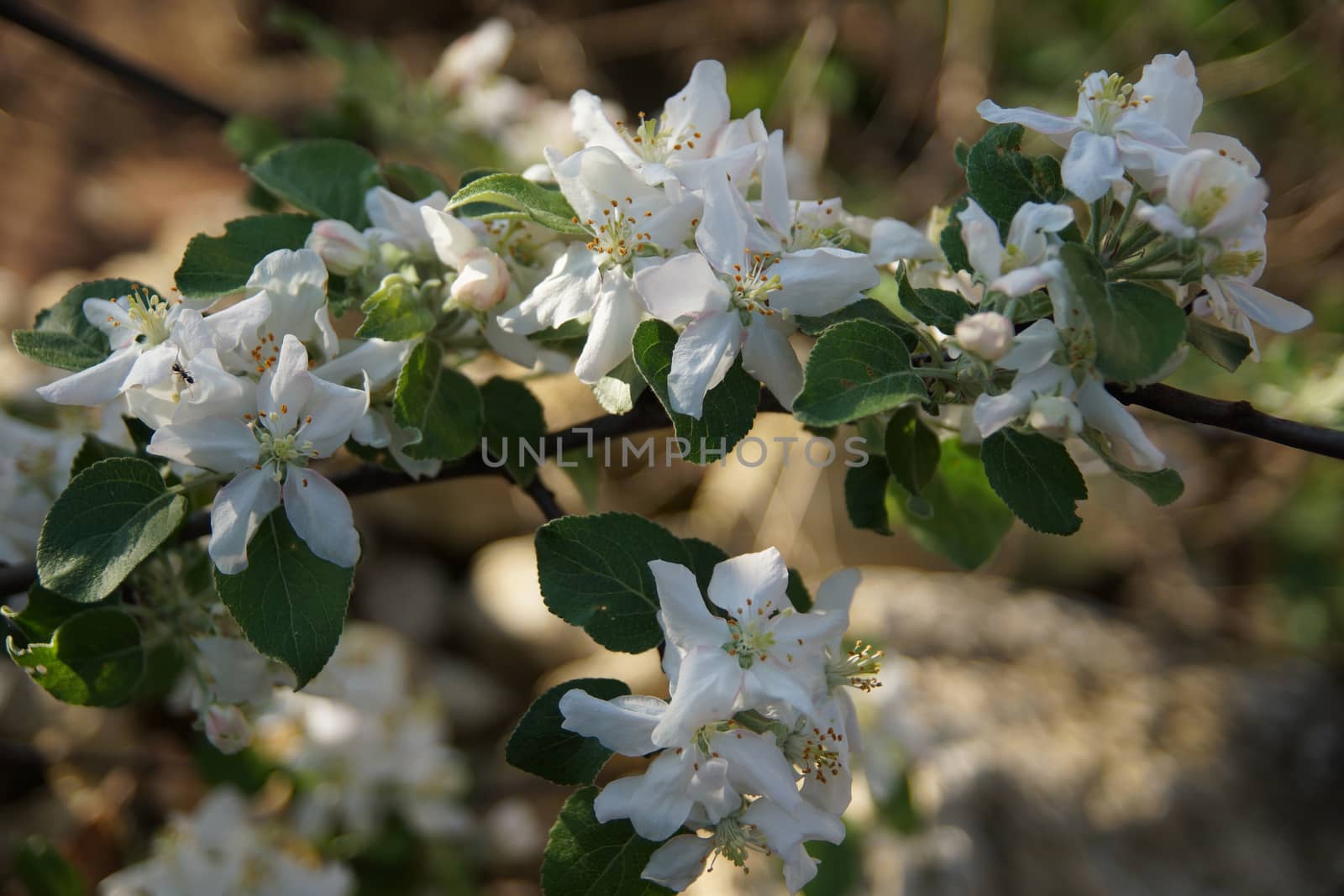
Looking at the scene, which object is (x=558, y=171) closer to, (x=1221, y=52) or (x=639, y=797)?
(x=639, y=797)

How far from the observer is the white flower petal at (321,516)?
817 mm

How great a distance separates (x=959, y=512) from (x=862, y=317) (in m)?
0.38

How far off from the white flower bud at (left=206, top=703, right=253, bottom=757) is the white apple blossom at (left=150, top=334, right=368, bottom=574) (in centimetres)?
31

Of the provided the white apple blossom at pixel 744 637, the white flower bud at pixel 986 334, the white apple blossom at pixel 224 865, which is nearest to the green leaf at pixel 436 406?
the white apple blossom at pixel 744 637

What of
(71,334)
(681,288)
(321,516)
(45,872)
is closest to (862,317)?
(681,288)

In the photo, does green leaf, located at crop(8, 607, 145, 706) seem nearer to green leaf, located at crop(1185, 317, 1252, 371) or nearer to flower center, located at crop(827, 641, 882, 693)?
flower center, located at crop(827, 641, 882, 693)

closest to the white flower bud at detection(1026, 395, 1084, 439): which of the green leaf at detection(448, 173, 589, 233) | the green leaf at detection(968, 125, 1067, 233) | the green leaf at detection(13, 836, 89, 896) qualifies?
the green leaf at detection(968, 125, 1067, 233)

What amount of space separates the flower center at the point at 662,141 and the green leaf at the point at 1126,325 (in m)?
0.40

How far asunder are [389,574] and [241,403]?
2513mm

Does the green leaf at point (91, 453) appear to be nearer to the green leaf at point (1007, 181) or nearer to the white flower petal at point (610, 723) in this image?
the white flower petal at point (610, 723)

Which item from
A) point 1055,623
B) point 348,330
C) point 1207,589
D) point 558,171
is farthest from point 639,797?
point 1207,589

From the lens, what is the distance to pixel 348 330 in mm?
2895

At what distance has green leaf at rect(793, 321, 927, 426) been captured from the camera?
77 centimetres

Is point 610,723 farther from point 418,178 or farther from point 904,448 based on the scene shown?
point 418,178
